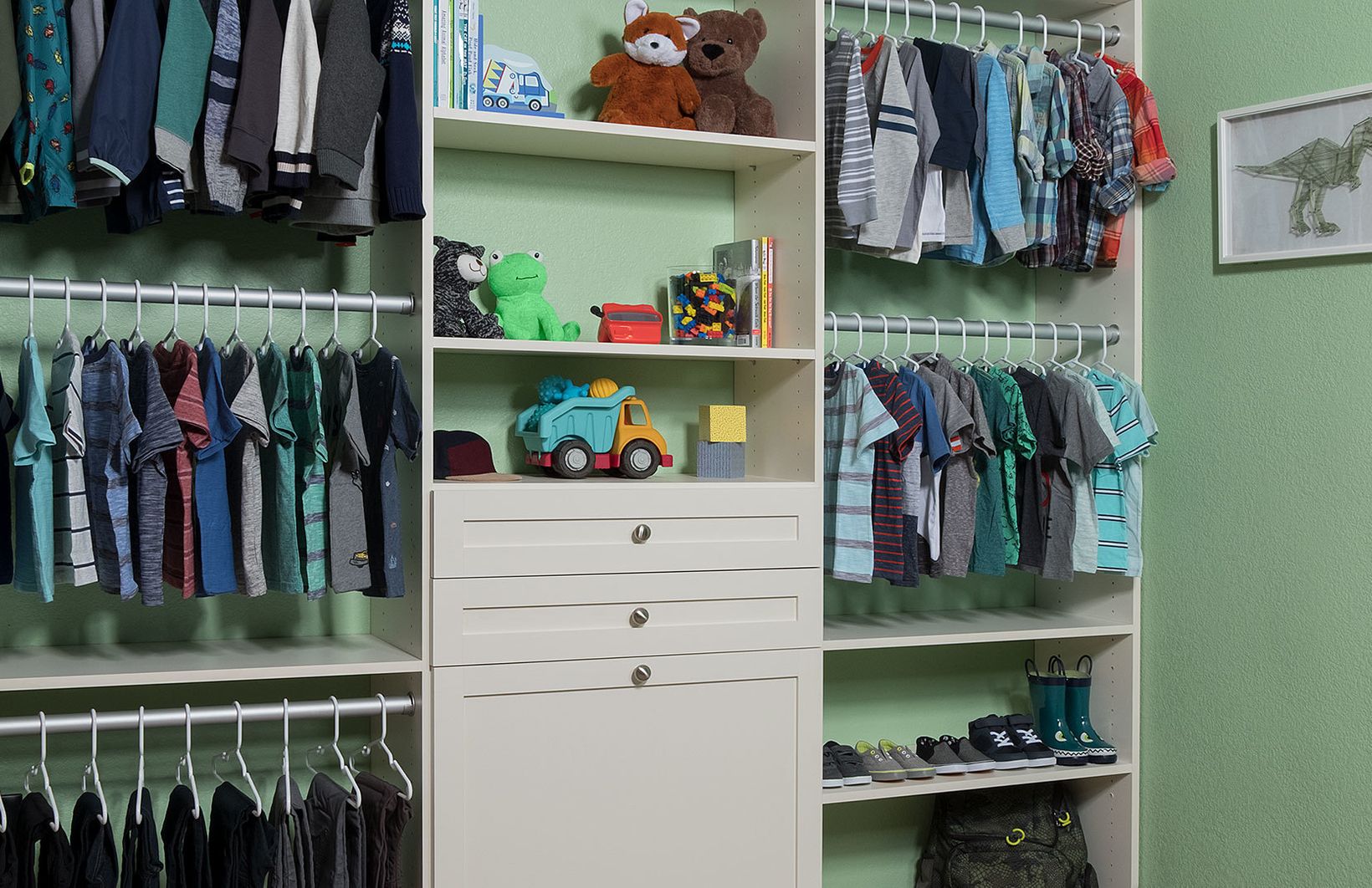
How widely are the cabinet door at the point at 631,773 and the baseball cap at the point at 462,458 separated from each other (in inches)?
16.3

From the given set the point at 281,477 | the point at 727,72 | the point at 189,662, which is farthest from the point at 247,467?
the point at 727,72

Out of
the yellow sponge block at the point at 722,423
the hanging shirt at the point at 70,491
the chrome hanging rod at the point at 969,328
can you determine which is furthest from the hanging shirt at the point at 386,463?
the chrome hanging rod at the point at 969,328

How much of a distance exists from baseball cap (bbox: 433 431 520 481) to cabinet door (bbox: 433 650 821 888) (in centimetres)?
41

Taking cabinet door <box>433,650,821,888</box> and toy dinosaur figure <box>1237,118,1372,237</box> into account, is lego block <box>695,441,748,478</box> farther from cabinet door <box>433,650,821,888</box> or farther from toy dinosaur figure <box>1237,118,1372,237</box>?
toy dinosaur figure <box>1237,118,1372,237</box>

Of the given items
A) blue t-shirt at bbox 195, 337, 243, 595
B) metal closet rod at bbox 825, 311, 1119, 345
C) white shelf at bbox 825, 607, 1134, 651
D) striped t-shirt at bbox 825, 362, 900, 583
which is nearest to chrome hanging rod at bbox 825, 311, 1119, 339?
metal closet rod at bbox 825, 311, 1119, 345

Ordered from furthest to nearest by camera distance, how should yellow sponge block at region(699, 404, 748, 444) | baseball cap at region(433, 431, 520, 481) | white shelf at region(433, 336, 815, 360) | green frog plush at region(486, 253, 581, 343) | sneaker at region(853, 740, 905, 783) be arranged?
sneaker at region(853, 740, 905, 783)
yellow sponge block at region(699, 404, 748, 444)
green frog plush at region(486, 253, 581, 343)
baseball cap at region(433, 431, 520, 481)
white shelf at region(433, 336, 815, 360)

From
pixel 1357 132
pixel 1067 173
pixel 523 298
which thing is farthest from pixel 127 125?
pixel 1357 132

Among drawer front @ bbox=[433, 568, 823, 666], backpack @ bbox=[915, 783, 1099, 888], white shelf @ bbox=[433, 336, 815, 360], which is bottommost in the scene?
backpack @ bbox=[915, 783, 1099, 888]

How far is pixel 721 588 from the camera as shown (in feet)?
8.71

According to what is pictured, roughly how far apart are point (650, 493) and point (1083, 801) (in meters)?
1.57

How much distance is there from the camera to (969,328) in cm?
311

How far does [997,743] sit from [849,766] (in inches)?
16.2

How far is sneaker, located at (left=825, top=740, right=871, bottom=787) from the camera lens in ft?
9.41

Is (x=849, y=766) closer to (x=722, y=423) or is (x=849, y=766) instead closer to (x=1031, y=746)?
(x=1031, y=746)
